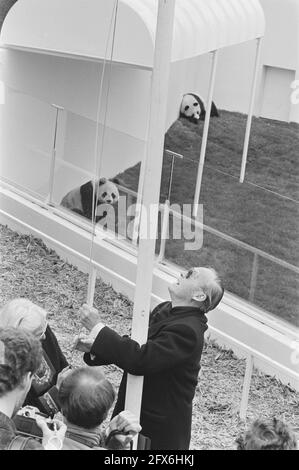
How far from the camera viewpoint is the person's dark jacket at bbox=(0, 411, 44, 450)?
7.44 ft

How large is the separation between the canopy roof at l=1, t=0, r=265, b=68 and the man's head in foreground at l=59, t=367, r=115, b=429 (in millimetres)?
2808

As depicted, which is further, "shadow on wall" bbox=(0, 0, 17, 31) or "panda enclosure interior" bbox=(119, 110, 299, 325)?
"shadow on wall" bbox=(0, 0, 17, 31)

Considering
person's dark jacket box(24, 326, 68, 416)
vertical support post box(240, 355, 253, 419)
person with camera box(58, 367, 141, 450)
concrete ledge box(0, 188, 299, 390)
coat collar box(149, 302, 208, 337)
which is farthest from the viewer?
concrete ledge box(0, 188, 299, 390)

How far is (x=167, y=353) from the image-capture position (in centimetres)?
287

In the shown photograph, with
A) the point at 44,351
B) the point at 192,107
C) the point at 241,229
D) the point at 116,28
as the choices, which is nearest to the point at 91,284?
the point at 241,229

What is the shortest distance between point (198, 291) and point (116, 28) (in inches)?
111

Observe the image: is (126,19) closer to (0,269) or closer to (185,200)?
(185,200)

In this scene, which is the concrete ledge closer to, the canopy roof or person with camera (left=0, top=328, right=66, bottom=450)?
the canopy roof

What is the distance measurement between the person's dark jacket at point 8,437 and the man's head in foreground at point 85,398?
9.2 inches

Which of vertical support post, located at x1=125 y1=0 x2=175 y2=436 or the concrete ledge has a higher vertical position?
vertical support post, located at x1=125 y1=0 x2=175 y2=436

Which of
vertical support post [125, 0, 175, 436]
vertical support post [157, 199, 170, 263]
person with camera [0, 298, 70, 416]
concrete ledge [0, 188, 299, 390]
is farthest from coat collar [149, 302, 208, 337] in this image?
vertical support post [157, 199, 170, 263]

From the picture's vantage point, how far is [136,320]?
9.45 ft
